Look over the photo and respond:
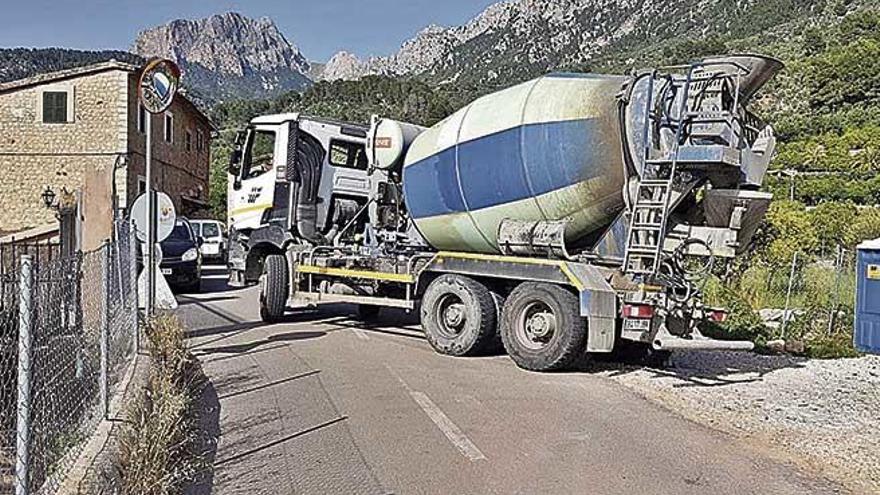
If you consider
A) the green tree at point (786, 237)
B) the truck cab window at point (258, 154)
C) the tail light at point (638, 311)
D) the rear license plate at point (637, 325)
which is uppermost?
the truck cab window at point (258, 154)

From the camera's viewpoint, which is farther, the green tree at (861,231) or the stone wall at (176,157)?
the stone wall at (176,157)

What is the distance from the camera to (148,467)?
5.54 metres

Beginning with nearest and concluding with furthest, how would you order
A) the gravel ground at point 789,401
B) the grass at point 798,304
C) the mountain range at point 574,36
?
the gravel ground at point 789,401, the grass at point 798,304, the mountain range at point 574,36

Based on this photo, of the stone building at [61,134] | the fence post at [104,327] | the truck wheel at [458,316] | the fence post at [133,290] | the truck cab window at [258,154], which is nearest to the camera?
the fence post at [104,327]

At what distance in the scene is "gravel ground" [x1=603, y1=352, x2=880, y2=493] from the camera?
7.36 metres

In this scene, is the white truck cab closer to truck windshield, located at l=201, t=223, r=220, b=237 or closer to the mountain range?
truck windshield, located at l=201, t=223, r=220, b=237

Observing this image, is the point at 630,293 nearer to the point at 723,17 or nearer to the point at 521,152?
the point at 521,152

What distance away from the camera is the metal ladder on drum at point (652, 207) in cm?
1005

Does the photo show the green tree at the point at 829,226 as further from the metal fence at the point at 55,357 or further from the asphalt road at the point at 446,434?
the metal fence at the point at 55,357

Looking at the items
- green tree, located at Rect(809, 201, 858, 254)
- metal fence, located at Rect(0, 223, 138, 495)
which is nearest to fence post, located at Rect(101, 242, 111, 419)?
metal fence, located at Rect(0, 223, 138, 495)

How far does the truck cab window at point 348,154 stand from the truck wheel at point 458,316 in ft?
14.3

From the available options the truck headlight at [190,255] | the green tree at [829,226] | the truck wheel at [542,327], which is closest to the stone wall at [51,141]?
the truck headlight at [190,255]

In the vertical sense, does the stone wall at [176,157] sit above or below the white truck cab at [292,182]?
above

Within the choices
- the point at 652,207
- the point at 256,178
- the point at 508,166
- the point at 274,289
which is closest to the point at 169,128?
the point at 256,178
